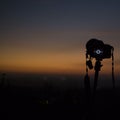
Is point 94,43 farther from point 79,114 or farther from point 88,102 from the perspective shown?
point 79,114

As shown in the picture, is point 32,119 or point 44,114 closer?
point 32,119

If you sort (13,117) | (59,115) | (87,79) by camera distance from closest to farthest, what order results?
(87,79) → (13,117) → (59,115)

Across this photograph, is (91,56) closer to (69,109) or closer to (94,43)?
(94,43)

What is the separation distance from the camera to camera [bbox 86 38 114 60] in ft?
28.7

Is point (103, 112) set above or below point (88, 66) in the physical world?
below

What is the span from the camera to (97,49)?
8.75m

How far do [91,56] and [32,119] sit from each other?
4.32 m

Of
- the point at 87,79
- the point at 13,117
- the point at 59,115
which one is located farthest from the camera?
the point at 59,115

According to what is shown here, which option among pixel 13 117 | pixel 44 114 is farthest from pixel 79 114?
pixel 13 117

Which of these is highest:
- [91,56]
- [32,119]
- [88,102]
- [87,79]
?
[91,56]

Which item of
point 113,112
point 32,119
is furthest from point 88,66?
point 32,119

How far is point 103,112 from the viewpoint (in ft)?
36.4

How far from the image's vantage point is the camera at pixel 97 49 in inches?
344

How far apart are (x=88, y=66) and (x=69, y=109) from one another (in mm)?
5049
